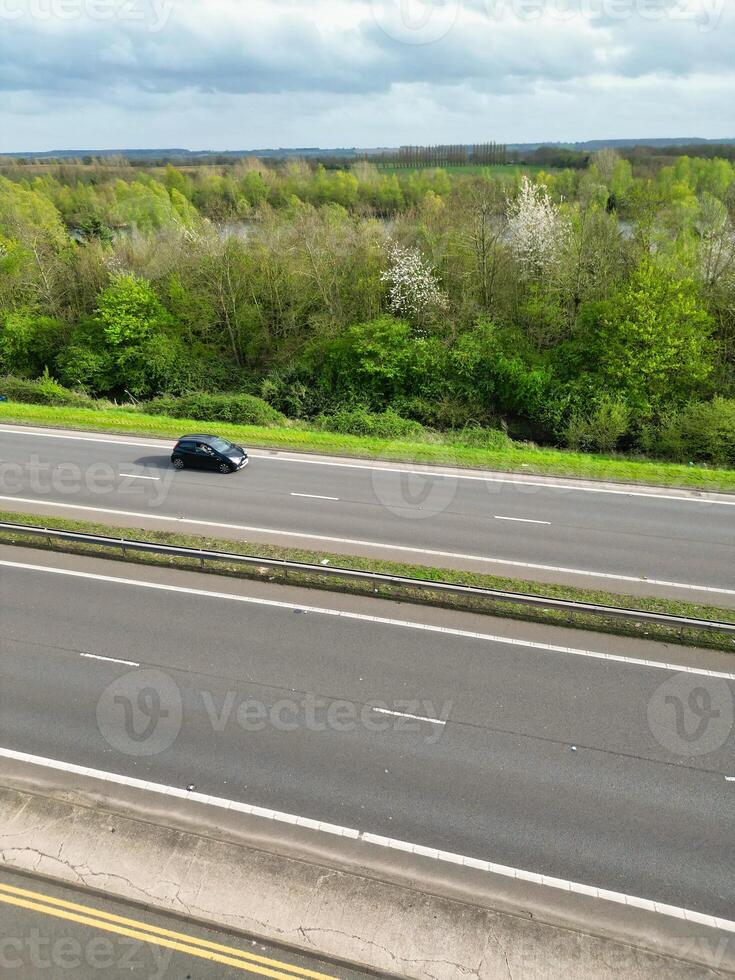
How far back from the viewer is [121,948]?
315 inches

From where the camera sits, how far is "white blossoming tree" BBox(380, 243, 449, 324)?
3572 centimetres

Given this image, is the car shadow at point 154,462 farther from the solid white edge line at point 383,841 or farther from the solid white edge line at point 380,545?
the solid white edge line at point 383,841

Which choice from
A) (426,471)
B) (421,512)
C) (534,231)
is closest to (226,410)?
(426,471)

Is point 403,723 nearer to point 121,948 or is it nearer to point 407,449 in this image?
point 121,948

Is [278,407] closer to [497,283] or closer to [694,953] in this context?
[497,283]

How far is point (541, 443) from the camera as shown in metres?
31.9

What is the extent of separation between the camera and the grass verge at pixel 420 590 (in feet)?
44.5

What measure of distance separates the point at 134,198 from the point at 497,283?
181ft

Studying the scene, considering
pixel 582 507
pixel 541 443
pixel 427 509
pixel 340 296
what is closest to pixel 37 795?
pixel 427 509

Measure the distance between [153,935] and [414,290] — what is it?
32688 mm

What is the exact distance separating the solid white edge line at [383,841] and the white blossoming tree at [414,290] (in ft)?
99.6

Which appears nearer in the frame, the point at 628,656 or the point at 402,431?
the point at 628,656

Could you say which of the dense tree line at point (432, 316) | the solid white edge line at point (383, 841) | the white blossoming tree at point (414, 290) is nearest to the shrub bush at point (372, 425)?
the dense tree line at point (432, 316)

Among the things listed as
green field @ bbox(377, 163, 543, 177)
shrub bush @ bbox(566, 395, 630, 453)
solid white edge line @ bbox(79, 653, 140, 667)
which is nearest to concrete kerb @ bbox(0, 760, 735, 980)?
solid white edge line @ bbox(79, 653, 140, 667)
